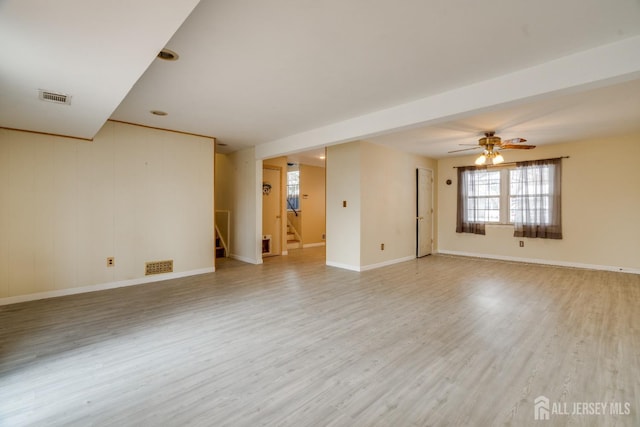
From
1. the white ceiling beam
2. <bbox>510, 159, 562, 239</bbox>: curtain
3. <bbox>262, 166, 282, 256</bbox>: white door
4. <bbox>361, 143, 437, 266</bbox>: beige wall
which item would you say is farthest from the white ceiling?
<bbox>262, 166, 282, 256</bbox>: white door

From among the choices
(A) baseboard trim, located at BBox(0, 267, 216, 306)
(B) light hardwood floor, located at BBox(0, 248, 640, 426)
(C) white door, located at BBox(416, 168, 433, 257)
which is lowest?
(B) light hardwood floor, located at BBox(0, 248, 640, 426)

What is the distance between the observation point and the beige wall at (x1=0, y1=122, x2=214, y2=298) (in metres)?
3.85

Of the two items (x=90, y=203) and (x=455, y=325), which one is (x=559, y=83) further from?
(x=90, y=203)

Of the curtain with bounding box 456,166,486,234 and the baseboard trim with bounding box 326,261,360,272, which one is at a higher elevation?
the curtain with bounding box 456,166,486,234

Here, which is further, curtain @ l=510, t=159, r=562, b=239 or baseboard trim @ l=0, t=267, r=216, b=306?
curtain @ l=510, t=159, r=562, b=239

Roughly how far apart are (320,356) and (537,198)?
6.23m

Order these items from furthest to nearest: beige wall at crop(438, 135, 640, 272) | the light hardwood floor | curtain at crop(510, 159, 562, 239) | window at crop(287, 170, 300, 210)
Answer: window at crop(287, 170, 300, 210) < curtain at crop(510, 159, 562, 239) < beige wall at crop(438, 135, 640, 272) < the light hardwood floor

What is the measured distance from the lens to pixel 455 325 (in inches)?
120

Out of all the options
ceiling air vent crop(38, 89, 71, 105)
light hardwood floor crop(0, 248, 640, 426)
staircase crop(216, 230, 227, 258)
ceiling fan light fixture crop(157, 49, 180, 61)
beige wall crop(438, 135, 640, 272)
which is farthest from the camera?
staircase crop(216, 230, 227, 258)

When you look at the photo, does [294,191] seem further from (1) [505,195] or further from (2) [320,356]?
(2) [320,356]

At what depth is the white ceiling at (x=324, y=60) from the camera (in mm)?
1830

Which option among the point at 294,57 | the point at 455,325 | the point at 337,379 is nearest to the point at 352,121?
the point at 294,57

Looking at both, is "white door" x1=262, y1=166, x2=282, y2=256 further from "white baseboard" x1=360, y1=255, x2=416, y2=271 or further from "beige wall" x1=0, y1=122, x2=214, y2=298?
"white baseboard" x1=360, y1=255, x2=416, y2=271

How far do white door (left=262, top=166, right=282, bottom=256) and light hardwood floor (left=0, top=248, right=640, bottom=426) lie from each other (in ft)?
10.1
